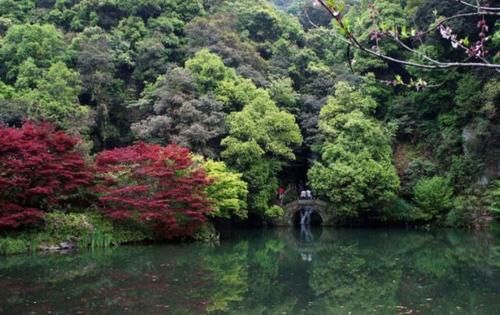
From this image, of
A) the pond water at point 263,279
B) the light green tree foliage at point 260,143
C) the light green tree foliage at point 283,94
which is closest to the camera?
the pond water at point 263,279

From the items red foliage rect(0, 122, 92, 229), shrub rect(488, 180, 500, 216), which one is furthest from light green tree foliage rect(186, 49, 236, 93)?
shrub rect(488, 180, 500, 216)

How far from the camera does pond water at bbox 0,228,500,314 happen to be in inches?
391

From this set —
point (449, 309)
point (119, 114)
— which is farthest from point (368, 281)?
point (119, 114)

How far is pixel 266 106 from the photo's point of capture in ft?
91.8

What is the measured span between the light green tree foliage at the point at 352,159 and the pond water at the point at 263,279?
19.9ft

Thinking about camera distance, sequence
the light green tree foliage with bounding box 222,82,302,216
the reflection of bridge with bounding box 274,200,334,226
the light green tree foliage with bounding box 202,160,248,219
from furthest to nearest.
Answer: the reflection of bridge with bounding box 274,200,334,226 < the light green tree foliage with bounding box 222,82,302,216 < the light green tree foliage with bounding box 202,160,248,219

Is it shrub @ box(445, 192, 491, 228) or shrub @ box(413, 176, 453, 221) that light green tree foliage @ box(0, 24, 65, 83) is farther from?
shrub @ box(445, 192, 491, 228)

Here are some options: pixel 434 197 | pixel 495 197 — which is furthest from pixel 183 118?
pixel 495 197

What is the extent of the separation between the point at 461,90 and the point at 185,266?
58.3ft

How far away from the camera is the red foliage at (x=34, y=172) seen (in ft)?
58.2

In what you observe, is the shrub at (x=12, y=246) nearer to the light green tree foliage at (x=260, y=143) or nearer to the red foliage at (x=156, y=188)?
the red foliage at (x=156, y=188)

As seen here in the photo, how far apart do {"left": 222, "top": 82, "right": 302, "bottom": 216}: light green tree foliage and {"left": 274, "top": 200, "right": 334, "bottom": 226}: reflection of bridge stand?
1.33 metres

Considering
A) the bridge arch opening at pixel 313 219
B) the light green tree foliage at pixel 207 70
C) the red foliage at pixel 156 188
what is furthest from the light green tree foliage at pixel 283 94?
the red foliage at pixel 156 188

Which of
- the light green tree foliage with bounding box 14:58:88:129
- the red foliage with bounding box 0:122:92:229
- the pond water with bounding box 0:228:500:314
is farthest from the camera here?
the light green tree foliage with bounding box 14:58:88:129
